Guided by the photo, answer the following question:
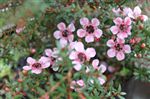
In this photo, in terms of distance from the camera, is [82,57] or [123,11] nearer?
[82,57]

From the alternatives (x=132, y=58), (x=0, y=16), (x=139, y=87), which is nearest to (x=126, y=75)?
(x=139, y=87)

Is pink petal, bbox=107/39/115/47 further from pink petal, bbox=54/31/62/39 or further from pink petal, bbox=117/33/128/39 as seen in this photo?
pink petal, bbox=54/31/62/39

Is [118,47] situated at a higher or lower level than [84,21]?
lower

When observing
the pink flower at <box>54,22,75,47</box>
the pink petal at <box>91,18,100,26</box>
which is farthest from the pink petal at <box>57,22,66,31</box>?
the pink petal at <box>91,18,100,26</box>

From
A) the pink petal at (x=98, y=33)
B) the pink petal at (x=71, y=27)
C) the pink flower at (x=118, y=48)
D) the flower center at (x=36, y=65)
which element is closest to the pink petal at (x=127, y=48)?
the pink flower at (x=118, y=48)

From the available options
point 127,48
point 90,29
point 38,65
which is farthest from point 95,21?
point 38,65

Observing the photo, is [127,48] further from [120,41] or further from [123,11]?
[123,11]

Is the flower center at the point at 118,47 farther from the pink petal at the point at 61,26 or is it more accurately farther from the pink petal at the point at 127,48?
the pink petal at the point at 61,26
